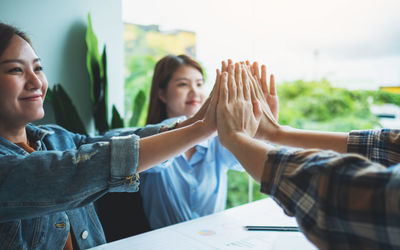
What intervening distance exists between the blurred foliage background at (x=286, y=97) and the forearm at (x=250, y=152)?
1.37 m

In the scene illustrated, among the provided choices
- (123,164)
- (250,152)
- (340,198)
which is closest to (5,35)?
(123,164)

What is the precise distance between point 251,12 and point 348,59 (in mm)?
974

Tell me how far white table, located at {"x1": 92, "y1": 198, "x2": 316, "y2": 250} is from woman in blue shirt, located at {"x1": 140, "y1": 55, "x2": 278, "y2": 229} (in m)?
0.37

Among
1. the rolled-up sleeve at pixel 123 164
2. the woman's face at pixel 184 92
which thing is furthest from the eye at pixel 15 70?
the woman's face at pixel 184 92

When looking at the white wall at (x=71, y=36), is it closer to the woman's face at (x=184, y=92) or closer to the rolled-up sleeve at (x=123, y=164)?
the woman's face at (x=184, y=92)

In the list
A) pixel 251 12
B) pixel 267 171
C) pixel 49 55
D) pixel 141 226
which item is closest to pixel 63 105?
pixel 49 55

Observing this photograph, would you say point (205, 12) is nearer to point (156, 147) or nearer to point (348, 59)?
point (348, 59)

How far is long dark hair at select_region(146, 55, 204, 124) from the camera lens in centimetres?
208

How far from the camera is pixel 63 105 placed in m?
1.83

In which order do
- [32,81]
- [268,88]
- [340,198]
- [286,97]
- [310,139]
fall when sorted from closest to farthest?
1. [340,198]
2. [32,81]
3. [310,139]
4. [268,88]
5. [286,97]

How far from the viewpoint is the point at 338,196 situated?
60 centimetres

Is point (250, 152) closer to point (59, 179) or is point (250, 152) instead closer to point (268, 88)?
point (59, 179)

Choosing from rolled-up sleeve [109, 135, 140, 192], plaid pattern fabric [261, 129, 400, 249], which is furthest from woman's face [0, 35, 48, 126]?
plaid pattern fabric [261, 129, 400, 249]

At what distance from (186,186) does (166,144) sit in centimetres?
82
